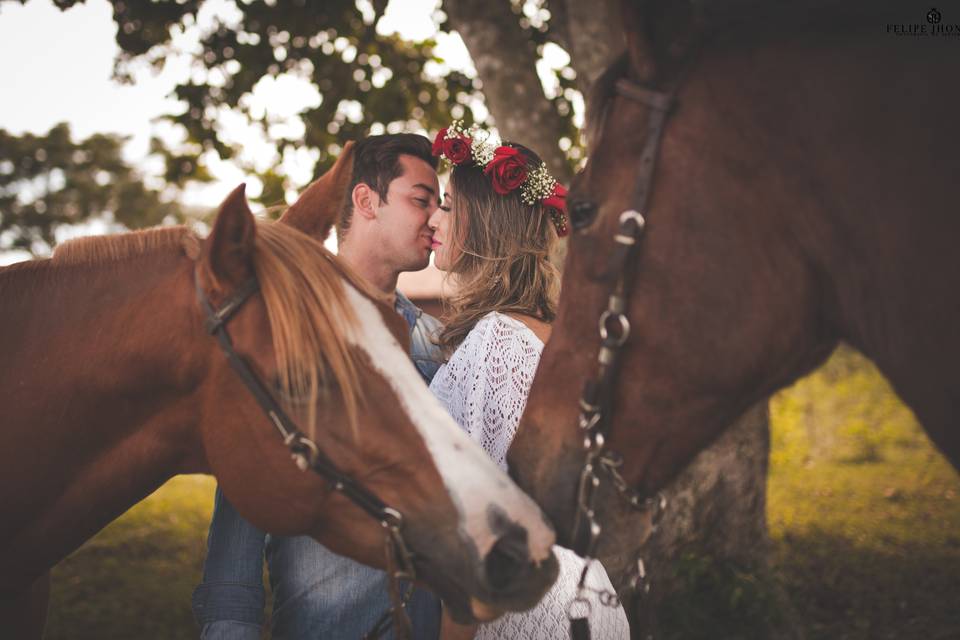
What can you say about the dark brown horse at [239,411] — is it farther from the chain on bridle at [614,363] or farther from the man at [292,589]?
the man at [292,589]

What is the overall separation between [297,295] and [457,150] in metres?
1.25

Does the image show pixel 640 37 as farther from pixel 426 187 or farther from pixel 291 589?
pixel 291 589

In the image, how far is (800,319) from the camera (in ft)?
5.13

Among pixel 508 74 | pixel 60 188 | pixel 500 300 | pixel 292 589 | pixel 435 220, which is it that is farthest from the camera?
pixel 60 188

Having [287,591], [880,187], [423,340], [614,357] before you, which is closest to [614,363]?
[614,357]

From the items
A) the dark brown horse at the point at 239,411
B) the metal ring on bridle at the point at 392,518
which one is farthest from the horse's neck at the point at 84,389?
the metal ring on bridle at the point at 392,518

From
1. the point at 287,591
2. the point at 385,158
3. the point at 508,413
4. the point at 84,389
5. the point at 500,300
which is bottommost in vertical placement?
the point at 287,591

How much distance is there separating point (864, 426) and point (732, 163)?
13325mm

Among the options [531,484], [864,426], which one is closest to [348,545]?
[531,484]

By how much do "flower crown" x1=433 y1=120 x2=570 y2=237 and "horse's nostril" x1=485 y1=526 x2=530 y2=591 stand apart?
1.43m

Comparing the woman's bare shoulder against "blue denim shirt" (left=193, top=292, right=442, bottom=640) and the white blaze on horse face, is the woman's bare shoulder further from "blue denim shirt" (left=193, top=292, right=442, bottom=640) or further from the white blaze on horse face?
"blue denim shirt" (left=193, top=292, right=442, bottom=640)

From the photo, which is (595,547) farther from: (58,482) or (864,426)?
(864,426)

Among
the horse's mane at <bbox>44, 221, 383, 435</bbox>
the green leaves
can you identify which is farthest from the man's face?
the green leaves

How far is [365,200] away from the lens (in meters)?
3.42
